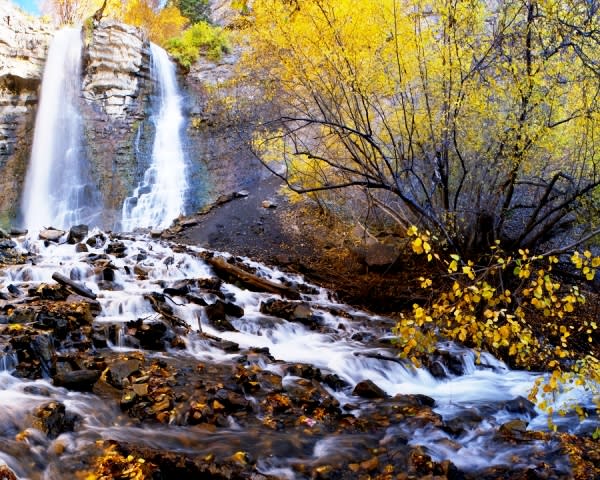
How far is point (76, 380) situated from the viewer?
4.39m

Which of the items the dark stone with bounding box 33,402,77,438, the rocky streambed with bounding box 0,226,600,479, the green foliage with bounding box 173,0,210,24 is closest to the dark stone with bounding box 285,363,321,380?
the rocky streambed with bounding box 0,226,600,479

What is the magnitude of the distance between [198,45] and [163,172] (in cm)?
1032

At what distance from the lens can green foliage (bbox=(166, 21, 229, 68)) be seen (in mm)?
24664

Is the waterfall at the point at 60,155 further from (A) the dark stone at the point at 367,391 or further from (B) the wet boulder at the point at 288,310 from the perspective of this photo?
(A) the dark stone at the point at 367,391

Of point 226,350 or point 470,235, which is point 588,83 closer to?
point 470,235

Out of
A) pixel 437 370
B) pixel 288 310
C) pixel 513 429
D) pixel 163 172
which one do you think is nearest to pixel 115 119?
pixel 163 172

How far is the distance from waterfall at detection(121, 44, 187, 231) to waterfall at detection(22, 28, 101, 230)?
1.59 m

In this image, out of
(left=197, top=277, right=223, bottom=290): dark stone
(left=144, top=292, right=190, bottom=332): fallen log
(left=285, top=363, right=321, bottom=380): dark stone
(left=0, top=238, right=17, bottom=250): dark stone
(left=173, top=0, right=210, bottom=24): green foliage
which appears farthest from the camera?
(left=173, top=0, right=210, bottom=24): green foliage

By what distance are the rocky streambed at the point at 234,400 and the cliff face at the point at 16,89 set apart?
11739mm

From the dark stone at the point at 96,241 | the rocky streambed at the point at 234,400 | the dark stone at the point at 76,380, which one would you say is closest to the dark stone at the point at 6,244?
the dark stone at the point at 96,241

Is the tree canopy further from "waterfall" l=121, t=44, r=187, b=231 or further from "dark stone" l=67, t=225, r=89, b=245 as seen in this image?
"waterfall" l=121, t=44, r=187, b=231

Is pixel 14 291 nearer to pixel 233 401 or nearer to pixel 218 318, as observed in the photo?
pixel 218 318

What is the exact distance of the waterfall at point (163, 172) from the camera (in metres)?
17.4

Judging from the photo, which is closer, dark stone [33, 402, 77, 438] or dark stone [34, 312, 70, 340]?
dark stone [33, 402, 77, 438]
